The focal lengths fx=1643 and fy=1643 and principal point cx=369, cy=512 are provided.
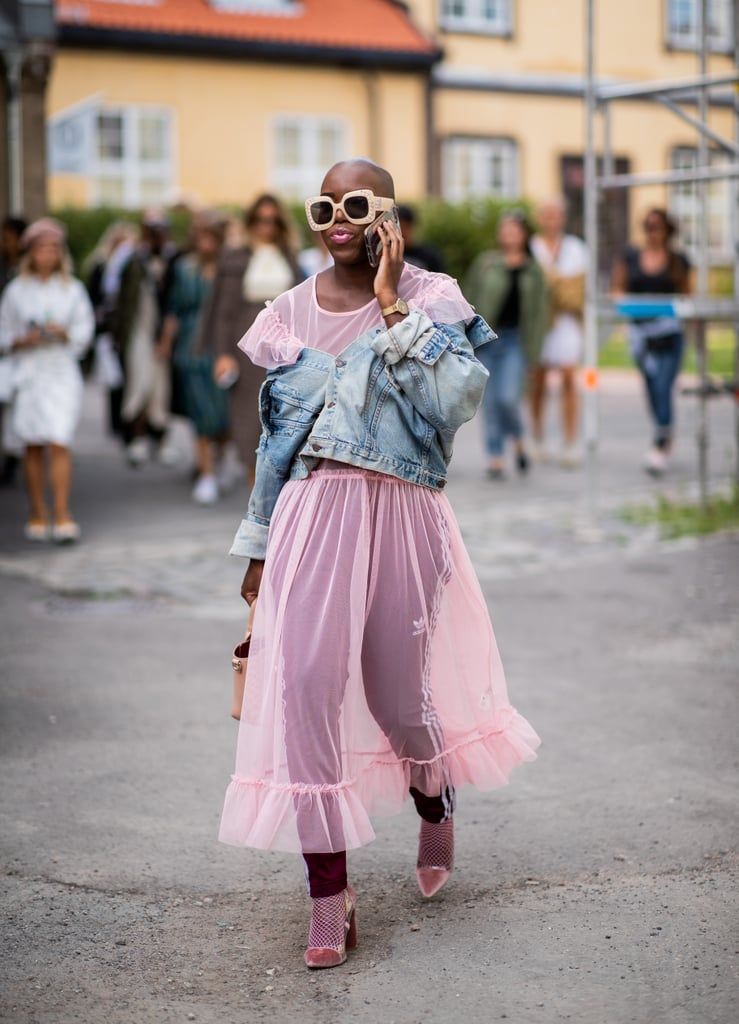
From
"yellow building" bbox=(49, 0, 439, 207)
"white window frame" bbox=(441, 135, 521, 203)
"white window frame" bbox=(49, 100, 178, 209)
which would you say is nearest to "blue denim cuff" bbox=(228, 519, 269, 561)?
"yellow building" bbox=(49, 0, 439, 207)

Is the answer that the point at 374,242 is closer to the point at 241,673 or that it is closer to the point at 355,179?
the point at 355,179

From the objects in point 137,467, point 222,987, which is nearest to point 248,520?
point 222,987

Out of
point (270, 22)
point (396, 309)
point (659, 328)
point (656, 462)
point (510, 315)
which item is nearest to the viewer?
point (396, 309)

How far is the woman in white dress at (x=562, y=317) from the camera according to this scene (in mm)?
13281

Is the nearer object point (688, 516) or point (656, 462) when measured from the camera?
point (688, 516)

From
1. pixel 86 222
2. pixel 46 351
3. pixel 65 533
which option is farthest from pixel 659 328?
pixel 86 222

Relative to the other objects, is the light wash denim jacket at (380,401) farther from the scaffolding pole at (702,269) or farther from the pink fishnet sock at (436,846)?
the scaffolding pole at (702,269)

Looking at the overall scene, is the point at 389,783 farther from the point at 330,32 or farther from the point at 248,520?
the point at 330,32

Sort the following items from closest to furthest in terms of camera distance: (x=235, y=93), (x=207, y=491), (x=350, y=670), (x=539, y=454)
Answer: (x=350, y=670) < (x=207, y=491) < (x=539, y=454) < (x=235, y=93)

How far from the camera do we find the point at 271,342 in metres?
4.11

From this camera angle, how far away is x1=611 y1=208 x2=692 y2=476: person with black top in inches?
504

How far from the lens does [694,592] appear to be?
8555 millimetres

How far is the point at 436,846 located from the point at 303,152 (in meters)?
25.6

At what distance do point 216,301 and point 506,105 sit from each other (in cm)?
2068
